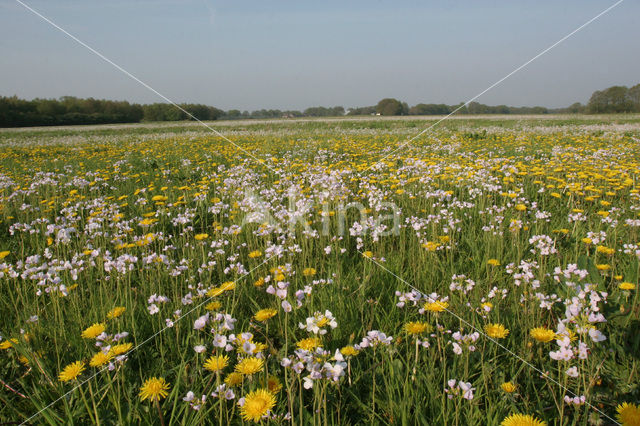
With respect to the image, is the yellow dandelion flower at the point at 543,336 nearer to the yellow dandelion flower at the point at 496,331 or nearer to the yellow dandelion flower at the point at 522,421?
the yellow dandelion flower at the point at 496,331

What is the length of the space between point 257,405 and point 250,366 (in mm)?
157

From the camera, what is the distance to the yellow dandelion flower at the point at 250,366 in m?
1.41

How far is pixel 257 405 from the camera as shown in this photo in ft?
4.30

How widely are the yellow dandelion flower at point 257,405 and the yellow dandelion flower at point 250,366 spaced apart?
77 mm

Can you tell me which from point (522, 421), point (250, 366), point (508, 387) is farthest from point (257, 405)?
point (508, 387)

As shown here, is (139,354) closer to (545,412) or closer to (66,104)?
(545,412)

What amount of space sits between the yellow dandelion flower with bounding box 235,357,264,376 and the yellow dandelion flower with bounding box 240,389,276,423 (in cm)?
8

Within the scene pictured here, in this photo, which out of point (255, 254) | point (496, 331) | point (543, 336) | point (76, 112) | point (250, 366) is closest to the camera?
point (250, 366)

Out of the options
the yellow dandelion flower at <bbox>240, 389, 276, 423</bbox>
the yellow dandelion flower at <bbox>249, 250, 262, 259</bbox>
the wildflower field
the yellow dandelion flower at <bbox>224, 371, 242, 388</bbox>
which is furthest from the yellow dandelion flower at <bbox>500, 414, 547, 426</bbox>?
the yellow dandelion flower at <bbox>249, 250, 262, 259</bbox>

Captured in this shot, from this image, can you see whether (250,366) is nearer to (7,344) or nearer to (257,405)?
(257,405)

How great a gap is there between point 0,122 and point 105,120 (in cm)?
1159

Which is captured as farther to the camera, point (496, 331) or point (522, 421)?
point (496, 331)

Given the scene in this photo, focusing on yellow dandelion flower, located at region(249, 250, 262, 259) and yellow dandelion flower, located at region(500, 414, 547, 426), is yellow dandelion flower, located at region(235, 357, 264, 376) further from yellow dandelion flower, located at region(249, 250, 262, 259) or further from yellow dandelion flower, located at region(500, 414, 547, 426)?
yellow dandelion flower, located at region(249, 250, 262, 259)

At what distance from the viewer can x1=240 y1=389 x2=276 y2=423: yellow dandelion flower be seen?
1.28 meters
